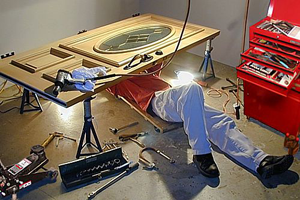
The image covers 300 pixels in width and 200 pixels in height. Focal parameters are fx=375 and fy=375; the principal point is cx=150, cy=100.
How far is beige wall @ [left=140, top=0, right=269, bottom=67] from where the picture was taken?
3.61 meters

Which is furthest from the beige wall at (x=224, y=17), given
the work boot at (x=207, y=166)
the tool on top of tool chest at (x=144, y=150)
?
the work boot at (x=207, y=166)

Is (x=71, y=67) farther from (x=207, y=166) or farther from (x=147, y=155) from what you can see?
(x=207, y=166)

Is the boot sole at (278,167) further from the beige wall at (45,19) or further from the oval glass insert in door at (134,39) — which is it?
the beige wall at (45,19)

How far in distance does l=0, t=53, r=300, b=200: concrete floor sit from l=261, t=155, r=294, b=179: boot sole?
0.06 m

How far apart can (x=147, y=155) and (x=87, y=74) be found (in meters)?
0.75

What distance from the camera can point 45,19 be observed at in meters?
3.51

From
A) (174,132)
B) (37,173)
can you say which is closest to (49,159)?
(37,173)

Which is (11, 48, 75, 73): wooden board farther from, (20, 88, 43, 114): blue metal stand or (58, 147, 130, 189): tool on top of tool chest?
(58, 147, 130, 189): tool on top of tool chest

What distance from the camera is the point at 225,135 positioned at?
2.57 metres

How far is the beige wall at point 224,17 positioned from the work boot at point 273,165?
5.33 feet

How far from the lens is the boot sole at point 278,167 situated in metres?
2.39

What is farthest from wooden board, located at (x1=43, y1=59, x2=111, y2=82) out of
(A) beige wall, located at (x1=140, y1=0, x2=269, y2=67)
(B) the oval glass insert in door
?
(A) beige wall, located at (x1=140, y1=0, x2=269, y2=67)

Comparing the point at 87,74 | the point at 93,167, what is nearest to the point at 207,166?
the point at 93,167

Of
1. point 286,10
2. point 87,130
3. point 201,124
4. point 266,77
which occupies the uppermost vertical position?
point 286,10
